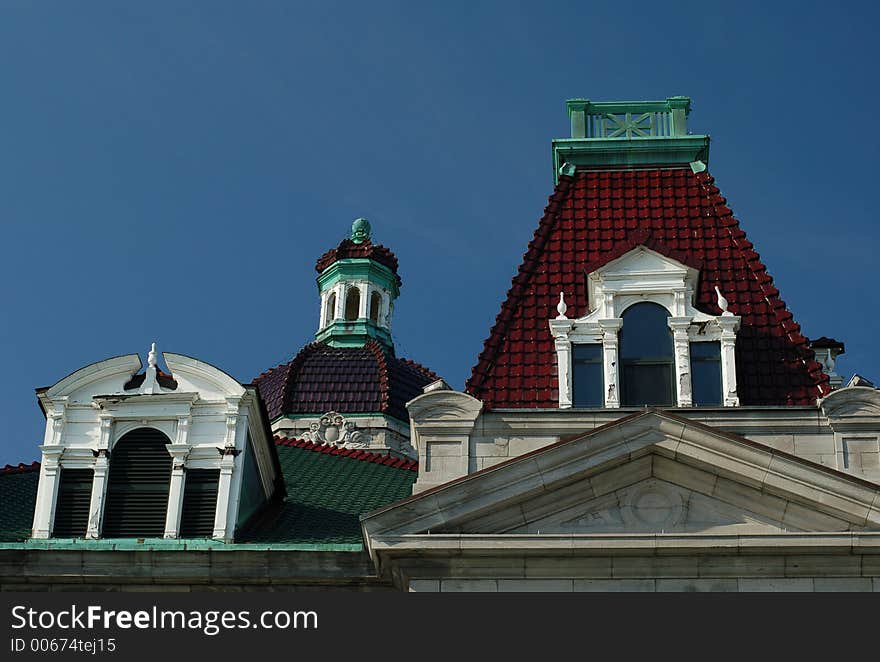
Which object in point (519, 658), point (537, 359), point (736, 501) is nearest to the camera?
point (519, 658)

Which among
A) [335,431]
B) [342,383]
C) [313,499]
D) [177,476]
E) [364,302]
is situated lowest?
[177,476]

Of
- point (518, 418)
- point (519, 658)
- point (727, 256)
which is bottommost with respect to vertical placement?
point (519, 658)

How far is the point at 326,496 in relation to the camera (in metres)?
25.7

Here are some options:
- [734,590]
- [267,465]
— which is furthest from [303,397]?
[734,590]

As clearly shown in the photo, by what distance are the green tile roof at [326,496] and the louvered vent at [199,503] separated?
1.75 feet

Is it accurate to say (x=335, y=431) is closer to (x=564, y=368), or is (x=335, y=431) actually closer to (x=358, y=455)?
(x=358, y=455)

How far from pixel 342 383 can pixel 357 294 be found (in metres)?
4.17

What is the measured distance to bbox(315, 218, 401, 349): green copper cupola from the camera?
46.0m

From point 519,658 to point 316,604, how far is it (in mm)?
2600

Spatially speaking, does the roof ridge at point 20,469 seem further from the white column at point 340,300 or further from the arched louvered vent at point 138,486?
the white column at point 340,300

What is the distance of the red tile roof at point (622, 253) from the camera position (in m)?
24.4

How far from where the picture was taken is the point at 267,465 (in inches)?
988

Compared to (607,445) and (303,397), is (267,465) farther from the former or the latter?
(303,397)

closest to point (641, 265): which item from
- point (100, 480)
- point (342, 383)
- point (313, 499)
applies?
point (313, 499)
